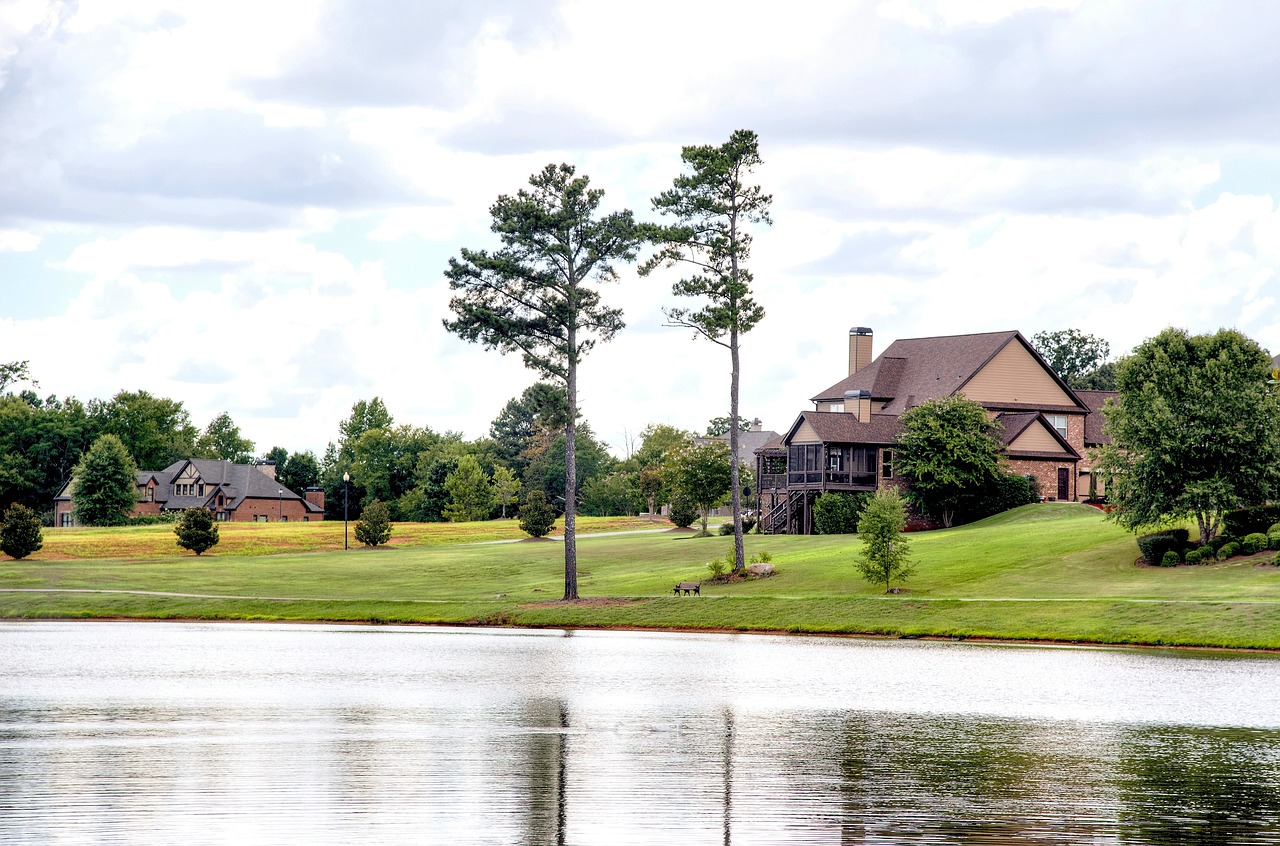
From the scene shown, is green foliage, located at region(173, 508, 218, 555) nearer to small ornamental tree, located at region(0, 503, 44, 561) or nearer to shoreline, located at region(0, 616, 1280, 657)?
small ornamental tree, located at region(0, 503, 44, 561)

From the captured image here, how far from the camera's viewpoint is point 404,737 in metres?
19.3

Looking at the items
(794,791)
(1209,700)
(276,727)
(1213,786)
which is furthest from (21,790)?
(1209,700)

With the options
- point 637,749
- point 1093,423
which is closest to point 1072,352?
point 1093,423

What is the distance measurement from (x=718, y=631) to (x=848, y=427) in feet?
123

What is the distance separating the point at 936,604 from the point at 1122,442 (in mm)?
13394

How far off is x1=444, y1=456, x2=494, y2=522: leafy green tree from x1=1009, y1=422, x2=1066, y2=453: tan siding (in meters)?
69.0

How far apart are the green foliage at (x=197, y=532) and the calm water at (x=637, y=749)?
50.3 m

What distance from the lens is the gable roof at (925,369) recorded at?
82812 millimetres

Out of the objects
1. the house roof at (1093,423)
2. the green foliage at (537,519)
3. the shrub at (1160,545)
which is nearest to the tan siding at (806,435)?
the house roof at (1093,423)

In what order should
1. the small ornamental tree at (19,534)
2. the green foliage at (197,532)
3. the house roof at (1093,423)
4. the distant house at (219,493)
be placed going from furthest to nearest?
the distant house at (219,493)
the house roof at (1093,423)
the green foliage at (197,532)
the small ornamental tree at (19,534)

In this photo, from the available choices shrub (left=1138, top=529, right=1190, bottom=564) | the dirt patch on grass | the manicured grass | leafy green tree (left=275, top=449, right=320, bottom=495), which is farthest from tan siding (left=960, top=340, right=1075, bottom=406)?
leafy green tree (left=275, top=449, right=320, bottom=495)

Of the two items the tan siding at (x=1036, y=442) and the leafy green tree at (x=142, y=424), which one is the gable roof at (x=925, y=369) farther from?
the leafy green tree at (x=142, y=424)

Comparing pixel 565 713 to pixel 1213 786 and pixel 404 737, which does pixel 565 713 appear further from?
pixel 1213 786

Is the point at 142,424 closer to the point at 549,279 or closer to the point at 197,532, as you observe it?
the point at 197,532
